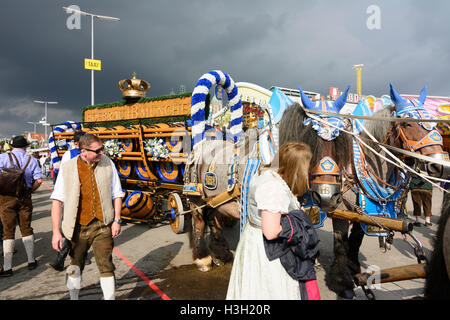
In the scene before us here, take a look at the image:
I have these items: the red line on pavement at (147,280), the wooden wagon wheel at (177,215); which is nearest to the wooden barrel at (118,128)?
the wooden wagon wheel at (177,215)

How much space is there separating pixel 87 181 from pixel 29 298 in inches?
77.0

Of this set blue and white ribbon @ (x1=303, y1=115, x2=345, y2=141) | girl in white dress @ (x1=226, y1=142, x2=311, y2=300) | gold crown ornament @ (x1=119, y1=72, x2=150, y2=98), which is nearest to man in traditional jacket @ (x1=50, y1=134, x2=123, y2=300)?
girl in white dress @ (x1=226, y1=142, x2=311, y2=300)

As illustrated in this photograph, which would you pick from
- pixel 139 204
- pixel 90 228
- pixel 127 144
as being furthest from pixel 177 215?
pixel 127 144

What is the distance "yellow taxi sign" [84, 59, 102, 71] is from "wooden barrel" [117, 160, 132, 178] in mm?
7223

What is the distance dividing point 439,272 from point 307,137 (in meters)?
A: 1.80

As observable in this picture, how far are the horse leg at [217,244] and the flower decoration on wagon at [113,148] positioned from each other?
2895 millimetres

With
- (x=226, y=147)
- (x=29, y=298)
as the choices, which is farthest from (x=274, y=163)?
(x=29, y=298)

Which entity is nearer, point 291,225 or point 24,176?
point 291,225

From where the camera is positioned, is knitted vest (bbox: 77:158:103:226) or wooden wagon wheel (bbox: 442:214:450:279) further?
knitted vest (bbox: 77:158:103:226)

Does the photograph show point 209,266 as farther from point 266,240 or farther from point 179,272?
point 266,240

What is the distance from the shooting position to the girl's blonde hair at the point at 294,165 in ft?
5.85

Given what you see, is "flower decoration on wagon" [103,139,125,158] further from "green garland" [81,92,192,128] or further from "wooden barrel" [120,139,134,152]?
"green garland" [81,92,192,128]

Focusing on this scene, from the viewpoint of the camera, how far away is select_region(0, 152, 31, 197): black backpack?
12.8 feet
